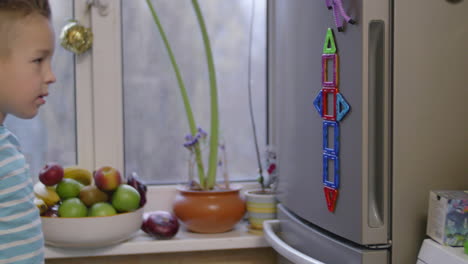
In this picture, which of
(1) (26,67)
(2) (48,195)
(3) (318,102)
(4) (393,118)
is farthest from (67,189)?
(4) (393,118)

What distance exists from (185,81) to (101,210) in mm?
485

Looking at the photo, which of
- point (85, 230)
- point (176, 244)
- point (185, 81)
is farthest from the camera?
point (185, 81)

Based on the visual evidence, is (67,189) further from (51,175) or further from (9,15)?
(9,15)

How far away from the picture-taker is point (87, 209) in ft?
4.56

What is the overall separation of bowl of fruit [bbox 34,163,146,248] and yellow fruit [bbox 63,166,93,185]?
0.02 meters

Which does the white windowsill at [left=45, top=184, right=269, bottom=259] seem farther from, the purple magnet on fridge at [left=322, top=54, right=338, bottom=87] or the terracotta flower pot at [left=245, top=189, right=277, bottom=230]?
the purple magnet on fridge at [left=322, top=54, right=338, bottom=87]

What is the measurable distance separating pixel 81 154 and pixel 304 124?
730 millimetres

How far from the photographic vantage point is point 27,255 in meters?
0.96

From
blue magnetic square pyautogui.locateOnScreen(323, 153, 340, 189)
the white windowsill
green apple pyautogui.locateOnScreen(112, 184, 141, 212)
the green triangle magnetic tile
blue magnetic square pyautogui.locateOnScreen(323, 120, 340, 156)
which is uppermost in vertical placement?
the green triangle magnetic tile

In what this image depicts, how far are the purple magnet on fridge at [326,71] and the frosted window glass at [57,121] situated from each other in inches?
33.2

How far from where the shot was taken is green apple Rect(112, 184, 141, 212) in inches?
54.1

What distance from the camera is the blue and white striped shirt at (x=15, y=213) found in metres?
0.94

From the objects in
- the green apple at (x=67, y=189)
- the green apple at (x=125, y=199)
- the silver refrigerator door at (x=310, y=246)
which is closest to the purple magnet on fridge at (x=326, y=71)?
the silver refrigerator door at (x=310, y=246)

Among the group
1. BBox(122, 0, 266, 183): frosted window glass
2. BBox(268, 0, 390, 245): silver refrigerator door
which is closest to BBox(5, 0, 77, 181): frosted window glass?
BBox(122, 0, 266, 183): frosted window glass
